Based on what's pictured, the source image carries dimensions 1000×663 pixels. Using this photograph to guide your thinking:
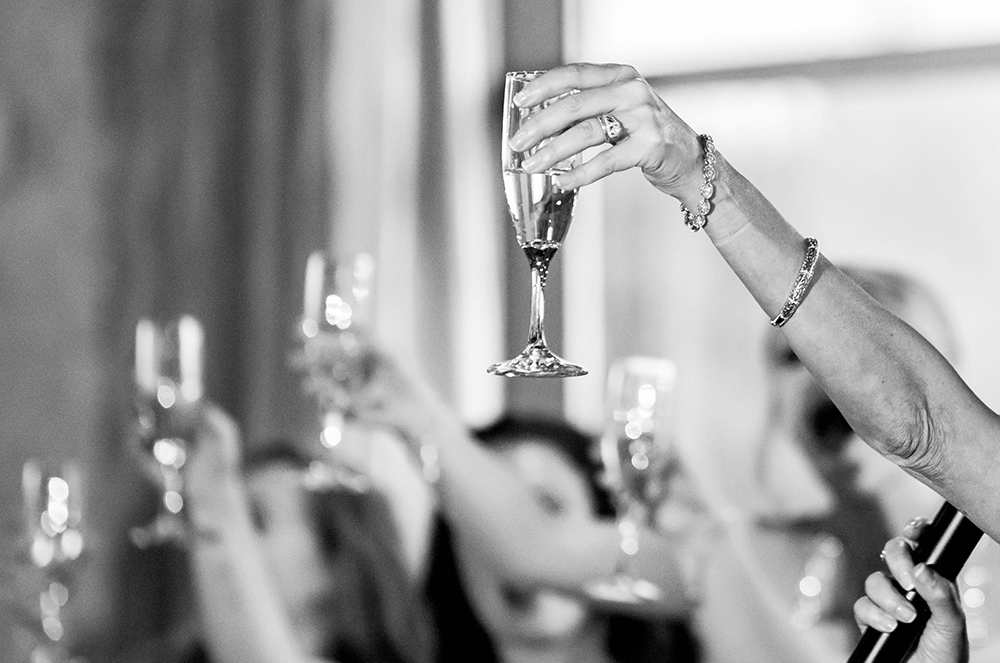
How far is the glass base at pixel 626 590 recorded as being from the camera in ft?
5.58

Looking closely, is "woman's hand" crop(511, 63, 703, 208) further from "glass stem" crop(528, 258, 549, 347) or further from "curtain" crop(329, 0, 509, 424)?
"curtain" crop(329, 0, 509, 424)

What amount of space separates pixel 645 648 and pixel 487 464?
42cm

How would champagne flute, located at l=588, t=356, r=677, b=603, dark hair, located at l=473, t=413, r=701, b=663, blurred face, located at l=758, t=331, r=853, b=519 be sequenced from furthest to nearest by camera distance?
1. dark hair, located at l=473, t=413, r=701, b=663
2. blurred face, located at l=758, t=331, r=853, b=519
3. champagne flute, located at l=588, t=356, r=677, b=603

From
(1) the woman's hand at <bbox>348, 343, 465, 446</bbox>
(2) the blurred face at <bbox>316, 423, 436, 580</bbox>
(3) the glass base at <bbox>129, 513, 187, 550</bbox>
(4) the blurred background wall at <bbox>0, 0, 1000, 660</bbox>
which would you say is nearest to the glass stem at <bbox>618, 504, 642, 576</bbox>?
(4) the blurred background wall at <bbox>0, 0, 1000, 660</bbox>

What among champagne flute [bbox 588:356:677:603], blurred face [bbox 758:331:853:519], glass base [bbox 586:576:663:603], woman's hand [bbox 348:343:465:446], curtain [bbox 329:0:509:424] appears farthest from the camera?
curtain [bbox 329:0:509:424]

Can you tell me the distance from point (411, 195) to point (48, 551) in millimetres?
958

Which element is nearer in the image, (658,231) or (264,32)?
(658,231)

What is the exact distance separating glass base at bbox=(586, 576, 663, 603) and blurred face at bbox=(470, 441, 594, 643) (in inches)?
4.9

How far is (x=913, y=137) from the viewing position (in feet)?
6.07

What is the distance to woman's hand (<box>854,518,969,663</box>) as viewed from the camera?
0.67 metres

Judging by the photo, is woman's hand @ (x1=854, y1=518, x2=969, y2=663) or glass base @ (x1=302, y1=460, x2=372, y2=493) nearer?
woman's hand @ (x1=854, y1=518, x2=969, y2=663)

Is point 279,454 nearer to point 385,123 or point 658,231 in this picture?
point 385,123

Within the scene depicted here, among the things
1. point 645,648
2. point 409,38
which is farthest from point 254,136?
point 645,648

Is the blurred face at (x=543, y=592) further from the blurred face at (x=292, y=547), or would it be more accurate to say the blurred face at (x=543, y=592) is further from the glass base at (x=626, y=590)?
the blurred face at (x=292, y=547)
